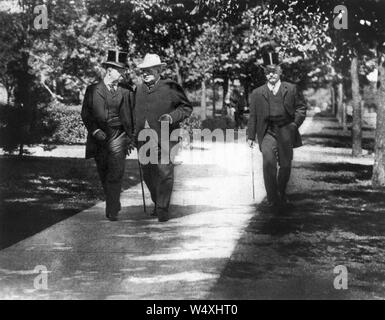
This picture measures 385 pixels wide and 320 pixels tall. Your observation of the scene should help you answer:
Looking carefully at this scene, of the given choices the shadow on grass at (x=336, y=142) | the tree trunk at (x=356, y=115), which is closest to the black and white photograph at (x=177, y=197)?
the tree trunk at (x=356, y=115)

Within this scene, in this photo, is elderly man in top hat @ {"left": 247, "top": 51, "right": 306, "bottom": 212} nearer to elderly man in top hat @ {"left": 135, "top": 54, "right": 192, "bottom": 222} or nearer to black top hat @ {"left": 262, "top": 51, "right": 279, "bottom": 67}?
black top hat @ {"left": 262, "top": 51, "right": 279, "bottom": 67}

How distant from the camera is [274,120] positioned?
989 cm

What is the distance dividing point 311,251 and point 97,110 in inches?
122

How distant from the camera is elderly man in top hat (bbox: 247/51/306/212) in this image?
980cm

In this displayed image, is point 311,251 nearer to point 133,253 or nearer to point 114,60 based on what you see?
point 133,253

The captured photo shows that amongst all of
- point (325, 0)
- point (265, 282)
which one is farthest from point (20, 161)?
point (265, 282)

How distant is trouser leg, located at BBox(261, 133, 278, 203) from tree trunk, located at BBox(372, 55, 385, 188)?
133 inches

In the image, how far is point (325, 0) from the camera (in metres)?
9.15

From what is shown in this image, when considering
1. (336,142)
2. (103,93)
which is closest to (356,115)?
(336,142)

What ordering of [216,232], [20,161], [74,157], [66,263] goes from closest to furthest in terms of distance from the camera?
1. [66,263]
2. [216,232]
3. [20,161]
4. [74,157]

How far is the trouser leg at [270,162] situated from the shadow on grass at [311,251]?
40cm

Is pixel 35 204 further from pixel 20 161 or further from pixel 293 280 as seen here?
pixel 20 161
